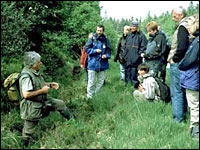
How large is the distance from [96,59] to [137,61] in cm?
142

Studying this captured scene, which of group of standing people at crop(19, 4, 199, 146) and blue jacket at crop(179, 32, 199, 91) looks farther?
group of standing people at crop(19, 4, 199, 146)

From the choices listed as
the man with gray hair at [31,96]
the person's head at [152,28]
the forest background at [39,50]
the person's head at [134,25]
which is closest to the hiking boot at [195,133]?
the forest background at [39,50]

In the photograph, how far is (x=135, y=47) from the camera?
8266 millimetres

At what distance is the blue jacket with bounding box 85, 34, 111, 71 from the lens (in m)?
7.55

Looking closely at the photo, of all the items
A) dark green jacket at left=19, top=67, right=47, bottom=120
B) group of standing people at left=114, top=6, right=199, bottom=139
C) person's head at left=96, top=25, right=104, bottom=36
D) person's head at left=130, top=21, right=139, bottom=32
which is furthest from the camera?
person's head at left=130, top=21, right=139, bottom=32

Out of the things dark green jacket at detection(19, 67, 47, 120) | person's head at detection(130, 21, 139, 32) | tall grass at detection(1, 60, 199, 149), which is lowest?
tall grass at detection(1, 60, 199, 149)

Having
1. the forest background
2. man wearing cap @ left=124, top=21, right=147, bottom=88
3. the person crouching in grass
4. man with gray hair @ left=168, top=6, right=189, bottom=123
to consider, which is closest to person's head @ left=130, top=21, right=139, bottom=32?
man wearing cap @ left=124, top=21, right=147, bottom=88

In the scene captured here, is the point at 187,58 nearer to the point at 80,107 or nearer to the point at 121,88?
the point at 80,107

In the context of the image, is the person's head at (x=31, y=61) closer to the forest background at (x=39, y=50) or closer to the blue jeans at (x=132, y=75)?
the forest background at (x=39, y=50)

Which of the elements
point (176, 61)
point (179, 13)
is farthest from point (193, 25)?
point (179, 13)

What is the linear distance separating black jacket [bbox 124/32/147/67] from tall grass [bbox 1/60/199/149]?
6.59 ft

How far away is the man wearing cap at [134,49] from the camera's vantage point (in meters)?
8.23

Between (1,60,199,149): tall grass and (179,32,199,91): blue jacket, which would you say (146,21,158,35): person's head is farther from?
(179,32,199,91): blue jacket

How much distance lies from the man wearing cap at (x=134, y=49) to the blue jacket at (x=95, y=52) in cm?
95
